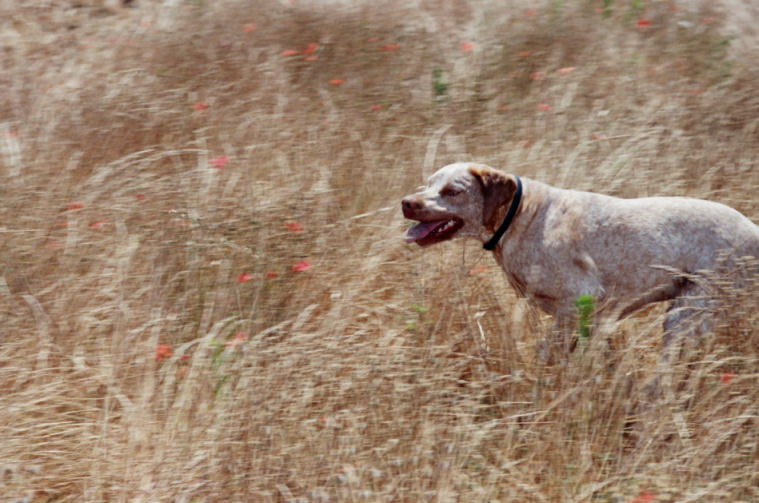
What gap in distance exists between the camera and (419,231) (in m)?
3.46

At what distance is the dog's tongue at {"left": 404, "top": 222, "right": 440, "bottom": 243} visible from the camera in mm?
3436

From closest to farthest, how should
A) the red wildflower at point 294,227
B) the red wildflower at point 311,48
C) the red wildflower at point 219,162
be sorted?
the red wildflower at point 294,227
the red wildflower at point 219,162
the red wildflower at point 311,48

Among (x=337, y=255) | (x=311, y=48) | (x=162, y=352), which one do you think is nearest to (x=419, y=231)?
(x=337, y=255)

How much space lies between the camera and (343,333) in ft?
11.4

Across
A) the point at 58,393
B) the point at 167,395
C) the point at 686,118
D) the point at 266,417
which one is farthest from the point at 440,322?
the point at 686,118

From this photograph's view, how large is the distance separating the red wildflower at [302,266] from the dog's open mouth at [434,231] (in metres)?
0.53

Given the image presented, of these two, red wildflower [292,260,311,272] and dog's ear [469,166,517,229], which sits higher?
dog's ear [469,166,517,229]

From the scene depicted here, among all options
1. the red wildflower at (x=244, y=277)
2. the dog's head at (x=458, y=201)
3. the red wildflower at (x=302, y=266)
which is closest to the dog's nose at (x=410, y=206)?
the dog's head at (x=458, y=201)

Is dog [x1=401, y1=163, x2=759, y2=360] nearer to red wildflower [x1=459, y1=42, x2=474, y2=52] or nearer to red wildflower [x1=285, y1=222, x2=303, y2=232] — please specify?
Answer: red wildflower [x1=285, y1=222, x2=303, y2=232]

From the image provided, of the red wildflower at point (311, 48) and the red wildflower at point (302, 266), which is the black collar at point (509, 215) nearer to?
the red wildflower at point (302, 266)

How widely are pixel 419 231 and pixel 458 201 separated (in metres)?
0.20

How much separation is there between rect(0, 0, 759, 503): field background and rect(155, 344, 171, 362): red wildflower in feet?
0.05

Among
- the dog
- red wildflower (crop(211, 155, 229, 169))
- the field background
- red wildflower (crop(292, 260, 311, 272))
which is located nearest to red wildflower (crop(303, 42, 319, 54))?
the field background

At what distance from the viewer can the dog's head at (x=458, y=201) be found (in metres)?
3.40
